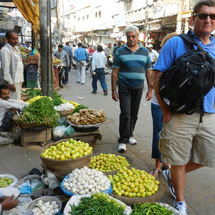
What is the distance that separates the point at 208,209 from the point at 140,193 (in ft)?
3.16

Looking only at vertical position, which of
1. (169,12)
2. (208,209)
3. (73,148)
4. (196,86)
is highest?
(169,12)

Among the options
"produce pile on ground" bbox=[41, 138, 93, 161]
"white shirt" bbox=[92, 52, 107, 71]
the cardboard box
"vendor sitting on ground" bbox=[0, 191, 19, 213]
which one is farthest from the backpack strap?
"white shirt" bbox=[92, 52, 107, 71]

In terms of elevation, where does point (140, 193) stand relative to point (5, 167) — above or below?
above

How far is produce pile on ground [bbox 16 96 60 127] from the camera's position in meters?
4.74

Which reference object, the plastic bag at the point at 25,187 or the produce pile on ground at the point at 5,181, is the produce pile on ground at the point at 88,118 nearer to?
the plastic bag at the point at 25,187

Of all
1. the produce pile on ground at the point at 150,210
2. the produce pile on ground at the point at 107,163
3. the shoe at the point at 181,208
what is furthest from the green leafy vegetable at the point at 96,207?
the produce pile on ground at the point at 107,163

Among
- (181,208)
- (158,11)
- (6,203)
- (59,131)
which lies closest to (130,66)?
(59,131)

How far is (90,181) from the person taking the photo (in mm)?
2938

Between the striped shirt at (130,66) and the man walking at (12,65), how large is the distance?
2545mm

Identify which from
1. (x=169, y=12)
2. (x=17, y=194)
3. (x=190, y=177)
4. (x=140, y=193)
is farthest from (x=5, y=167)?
(x=169, y=12)

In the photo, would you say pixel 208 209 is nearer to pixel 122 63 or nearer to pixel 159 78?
pixel 159 78

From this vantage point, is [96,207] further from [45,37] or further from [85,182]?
[45,37]

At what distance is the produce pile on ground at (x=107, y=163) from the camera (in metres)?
3.97

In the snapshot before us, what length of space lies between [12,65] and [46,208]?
4031mm
